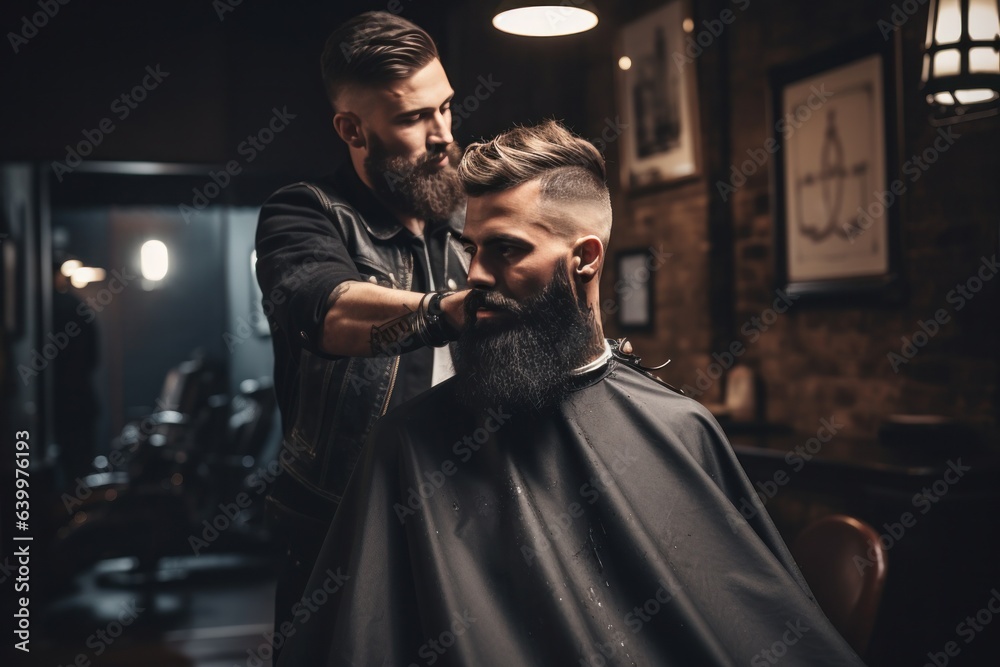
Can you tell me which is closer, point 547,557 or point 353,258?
point 547,557

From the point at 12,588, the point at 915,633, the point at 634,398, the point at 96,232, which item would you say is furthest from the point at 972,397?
the point at 96,232

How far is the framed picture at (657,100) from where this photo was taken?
474cm

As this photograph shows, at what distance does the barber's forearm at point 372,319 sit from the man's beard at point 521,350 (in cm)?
9

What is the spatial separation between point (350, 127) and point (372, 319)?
1.52 feet

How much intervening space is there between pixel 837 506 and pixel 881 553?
184 centimetres

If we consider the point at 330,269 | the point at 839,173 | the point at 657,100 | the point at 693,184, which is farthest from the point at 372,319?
the point at 657,100

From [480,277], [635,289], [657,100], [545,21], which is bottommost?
[480,277]

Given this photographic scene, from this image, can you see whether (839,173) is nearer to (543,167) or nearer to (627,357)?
(627,357)

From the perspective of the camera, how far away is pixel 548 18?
2.79 metres

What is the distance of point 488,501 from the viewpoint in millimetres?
1462

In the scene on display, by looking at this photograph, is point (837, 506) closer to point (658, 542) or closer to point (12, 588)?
point (658, 542)

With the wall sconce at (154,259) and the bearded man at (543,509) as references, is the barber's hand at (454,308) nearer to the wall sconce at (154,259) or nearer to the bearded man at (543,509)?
the bearded man at (543,509)

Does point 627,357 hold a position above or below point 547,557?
above

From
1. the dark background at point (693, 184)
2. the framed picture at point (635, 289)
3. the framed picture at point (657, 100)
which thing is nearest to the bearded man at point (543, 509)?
the dark background at point (693, 184)
